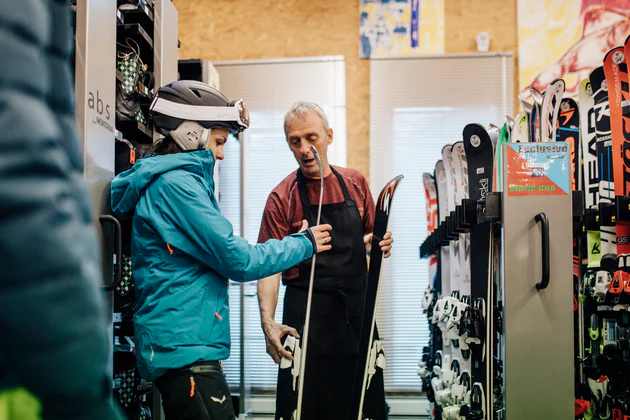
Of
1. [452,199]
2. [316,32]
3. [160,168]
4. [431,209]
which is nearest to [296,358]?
[160,168]

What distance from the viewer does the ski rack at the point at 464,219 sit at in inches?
89.8

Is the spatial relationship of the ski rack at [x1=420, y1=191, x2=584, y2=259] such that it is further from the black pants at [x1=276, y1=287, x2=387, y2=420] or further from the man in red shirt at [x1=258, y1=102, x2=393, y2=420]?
the black pants at [x1=276, y1=287, x2=387, y2=420]

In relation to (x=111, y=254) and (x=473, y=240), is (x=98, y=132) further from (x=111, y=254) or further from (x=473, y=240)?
(x=473, y=240)

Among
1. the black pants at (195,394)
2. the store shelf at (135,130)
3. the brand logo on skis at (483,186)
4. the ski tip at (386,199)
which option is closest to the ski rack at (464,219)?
the brand logo on skis at (483,186)

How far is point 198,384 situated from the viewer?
5.43 feet

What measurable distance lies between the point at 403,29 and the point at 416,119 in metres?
0.82

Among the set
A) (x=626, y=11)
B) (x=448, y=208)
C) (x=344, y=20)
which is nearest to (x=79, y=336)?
(x=448, y=208)

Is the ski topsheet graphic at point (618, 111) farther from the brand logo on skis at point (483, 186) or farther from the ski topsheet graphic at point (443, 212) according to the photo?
the ski topsheet graphic at point (443, 212)

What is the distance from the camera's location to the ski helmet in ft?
6.30

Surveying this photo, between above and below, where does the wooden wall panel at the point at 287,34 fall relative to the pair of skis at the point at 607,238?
above

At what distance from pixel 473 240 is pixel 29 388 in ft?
8.85

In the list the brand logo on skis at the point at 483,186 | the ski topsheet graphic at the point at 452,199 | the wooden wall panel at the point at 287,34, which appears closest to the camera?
the brand logo on skis at the point at 483,186

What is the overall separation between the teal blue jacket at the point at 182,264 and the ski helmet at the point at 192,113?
0.12 m

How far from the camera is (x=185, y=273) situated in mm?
1727
